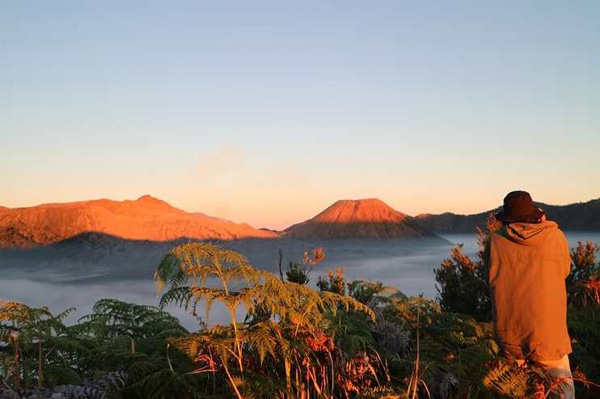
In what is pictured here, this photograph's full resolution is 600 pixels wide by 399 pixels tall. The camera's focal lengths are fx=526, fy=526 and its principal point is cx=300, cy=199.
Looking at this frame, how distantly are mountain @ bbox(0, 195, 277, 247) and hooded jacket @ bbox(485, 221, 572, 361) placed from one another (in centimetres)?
6599

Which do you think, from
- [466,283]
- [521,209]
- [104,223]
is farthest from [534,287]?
[104,223]

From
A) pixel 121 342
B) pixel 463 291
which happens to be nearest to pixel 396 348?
pixel 121 342

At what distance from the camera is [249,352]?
4.38 meters

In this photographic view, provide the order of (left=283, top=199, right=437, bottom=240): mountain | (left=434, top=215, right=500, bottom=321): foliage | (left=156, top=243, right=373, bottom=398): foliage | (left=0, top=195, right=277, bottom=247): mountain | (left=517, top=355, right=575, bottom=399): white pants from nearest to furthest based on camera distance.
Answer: (left=156, top=243, right=373, bottom=398): foliage, (left=517, top=355, right=575, bottom=399): white pants, (left=434, top=215, right=500, bottom=321): foliage, (left=0, top=195, right=277, bottom=247): mountain, (left=283, top=199, right=437, bottom=240): mountain

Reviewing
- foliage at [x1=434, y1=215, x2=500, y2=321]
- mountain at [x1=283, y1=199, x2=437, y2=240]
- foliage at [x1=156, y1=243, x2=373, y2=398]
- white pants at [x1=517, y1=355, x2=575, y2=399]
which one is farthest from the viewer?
mountain at [x1=283, y1=199, x2=437, y2=240]

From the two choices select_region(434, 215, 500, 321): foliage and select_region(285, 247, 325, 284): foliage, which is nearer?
select_region(285, 247, 325, 284): foliage

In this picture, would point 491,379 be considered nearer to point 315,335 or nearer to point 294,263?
point 315,335

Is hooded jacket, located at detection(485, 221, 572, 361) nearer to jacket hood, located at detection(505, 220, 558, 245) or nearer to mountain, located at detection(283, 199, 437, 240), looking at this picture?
jacket hood, located at detection(505, 220, 558, 245)

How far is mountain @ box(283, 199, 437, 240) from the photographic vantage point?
159 m

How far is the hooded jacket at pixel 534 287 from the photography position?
396 cm

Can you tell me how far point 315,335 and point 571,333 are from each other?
4.27m

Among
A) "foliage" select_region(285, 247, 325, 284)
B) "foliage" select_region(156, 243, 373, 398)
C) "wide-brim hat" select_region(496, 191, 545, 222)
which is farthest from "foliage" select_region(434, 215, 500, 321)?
"foliage" select_region(156, 243, 373, 398)

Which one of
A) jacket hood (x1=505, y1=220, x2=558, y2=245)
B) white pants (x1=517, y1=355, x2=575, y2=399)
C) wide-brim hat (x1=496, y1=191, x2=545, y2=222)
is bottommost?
white pants (x1=517, y1=355, x2=575, y2=399)

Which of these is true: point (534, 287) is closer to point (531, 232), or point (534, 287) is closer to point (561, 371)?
point (531, 232)
